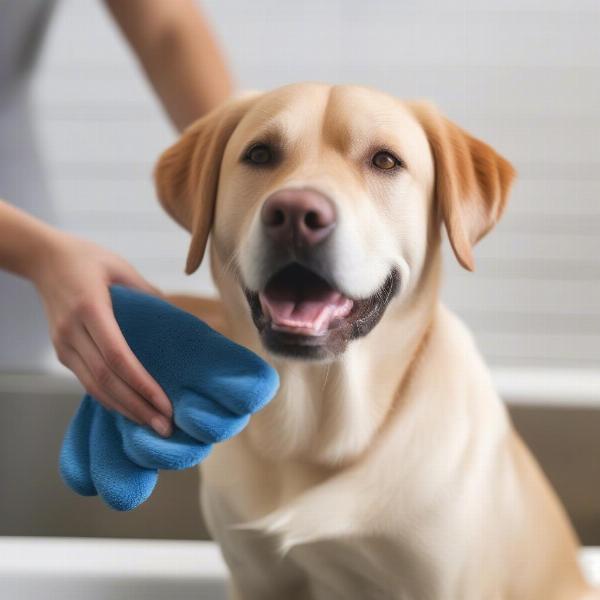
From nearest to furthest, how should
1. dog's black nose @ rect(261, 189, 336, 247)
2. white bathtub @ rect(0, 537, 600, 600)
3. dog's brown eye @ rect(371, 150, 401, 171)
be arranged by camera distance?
dog's black nose @ rect(261, 189, 336, 247), dog's brown eye @ rect(371, 150, 401, 171), white bathtub @ rect(0, 537, 600, 600)

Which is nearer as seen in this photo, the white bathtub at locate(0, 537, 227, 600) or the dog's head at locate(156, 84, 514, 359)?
the dog's head at locate(156, 84, 514, 359)

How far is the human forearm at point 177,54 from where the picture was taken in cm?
118

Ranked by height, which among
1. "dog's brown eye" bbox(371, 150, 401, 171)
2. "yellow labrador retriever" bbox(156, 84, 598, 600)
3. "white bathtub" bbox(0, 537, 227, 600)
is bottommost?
"white bathtub" bbox(0, 537, 227, 600)

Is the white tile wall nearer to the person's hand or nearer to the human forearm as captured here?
the human forearm

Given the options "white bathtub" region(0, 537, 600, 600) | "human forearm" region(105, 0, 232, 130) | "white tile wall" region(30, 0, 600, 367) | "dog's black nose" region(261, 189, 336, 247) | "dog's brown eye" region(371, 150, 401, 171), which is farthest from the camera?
"white tile wall" region(30, 0, 600, 367)

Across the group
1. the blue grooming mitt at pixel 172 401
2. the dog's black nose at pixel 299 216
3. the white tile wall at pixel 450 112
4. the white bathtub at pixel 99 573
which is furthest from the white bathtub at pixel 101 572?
the white tile wall at pixel 450 112

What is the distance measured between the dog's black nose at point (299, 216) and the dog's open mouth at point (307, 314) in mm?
44

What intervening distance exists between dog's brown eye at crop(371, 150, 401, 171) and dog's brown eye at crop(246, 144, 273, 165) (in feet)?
0.35

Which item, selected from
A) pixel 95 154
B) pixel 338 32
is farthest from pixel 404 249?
pixel 95 154

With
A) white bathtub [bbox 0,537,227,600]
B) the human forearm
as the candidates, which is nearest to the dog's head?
the human forearm

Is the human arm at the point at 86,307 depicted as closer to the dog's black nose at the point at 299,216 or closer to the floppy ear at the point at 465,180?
the dog's black nose at the point at 299,216

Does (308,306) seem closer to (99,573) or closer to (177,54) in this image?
(99,573)

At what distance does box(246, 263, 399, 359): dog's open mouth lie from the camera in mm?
712

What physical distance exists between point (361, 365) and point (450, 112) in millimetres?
1218
